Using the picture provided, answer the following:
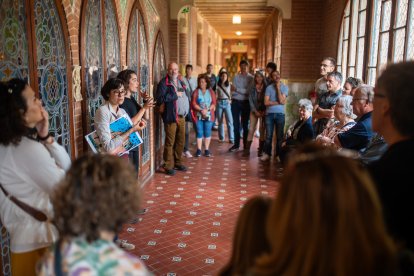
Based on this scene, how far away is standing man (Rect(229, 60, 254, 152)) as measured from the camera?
8.14 metres

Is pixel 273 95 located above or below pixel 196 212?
above

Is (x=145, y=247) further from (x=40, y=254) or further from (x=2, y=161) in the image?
(x=2, y=161)

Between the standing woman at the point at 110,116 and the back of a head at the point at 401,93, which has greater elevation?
the back of a head at the point at 401,93

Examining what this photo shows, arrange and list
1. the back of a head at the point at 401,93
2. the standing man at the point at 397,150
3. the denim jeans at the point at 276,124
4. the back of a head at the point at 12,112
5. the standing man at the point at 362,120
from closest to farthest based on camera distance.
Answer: the standing man at the point at 397,150 < the back of a head at the point at 401,93 < the back of a head at the point at 12,112 < the standing man at the point at 362,120 < the denim jeans at the point at 276,124

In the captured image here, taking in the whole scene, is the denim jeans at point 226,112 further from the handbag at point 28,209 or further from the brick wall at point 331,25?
the handbag at point 28,209

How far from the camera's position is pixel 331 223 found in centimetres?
100

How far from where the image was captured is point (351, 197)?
100 cm

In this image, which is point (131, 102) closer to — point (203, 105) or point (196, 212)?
point (196, 212)

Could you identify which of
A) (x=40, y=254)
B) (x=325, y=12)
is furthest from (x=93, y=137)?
(x=325, y=12)

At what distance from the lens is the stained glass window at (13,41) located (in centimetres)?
Answer: 249

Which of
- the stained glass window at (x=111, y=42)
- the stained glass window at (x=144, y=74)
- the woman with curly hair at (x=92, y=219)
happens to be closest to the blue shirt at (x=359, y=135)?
the woman with curly hair at (x=92, y=219)

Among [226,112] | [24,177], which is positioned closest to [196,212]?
[24,177]

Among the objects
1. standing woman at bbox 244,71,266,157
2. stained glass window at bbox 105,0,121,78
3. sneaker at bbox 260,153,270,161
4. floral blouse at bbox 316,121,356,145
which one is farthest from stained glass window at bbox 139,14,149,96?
floral blouse at bbox 316,121,356,145

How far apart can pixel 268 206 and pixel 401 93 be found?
0.73m
